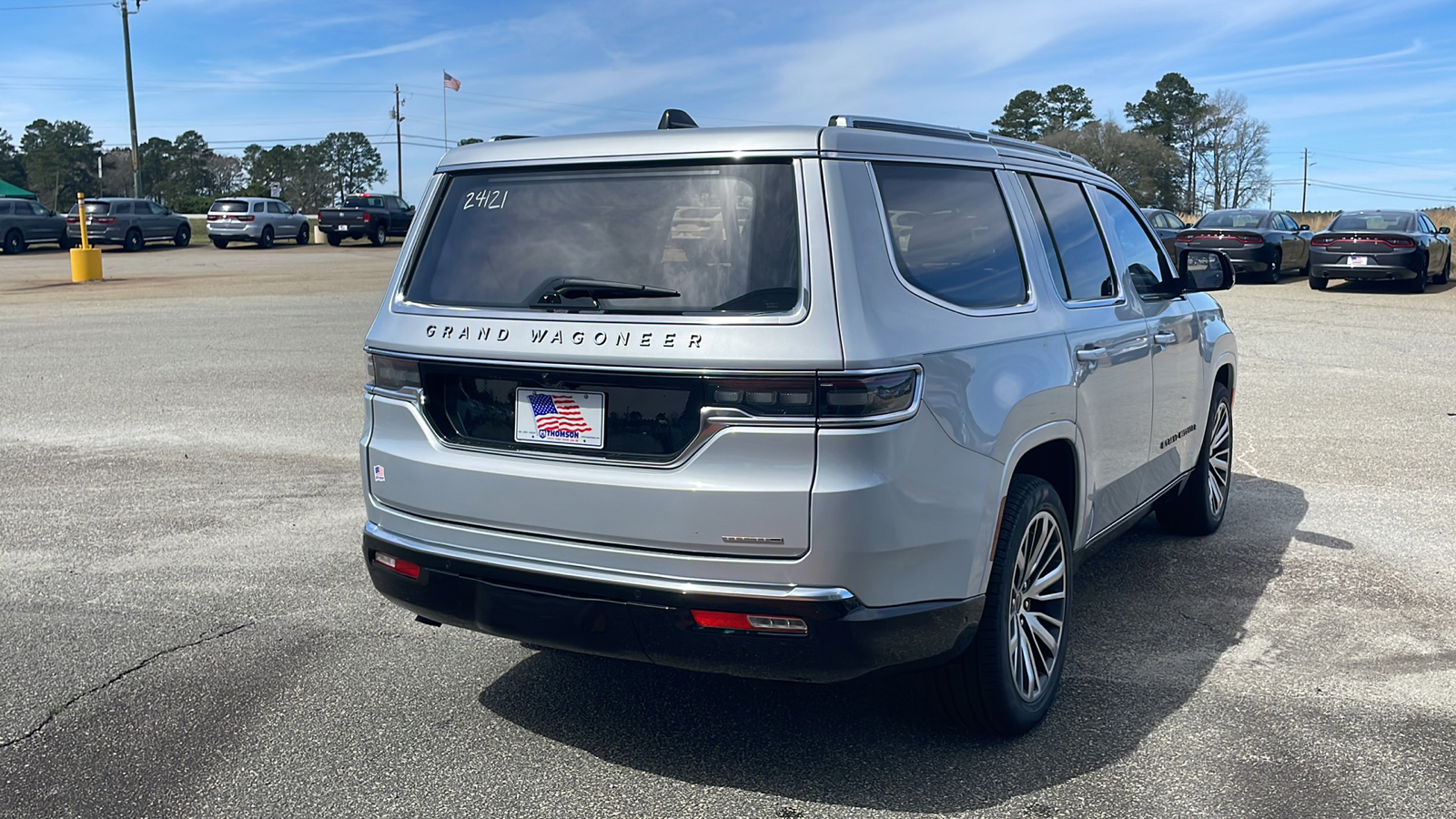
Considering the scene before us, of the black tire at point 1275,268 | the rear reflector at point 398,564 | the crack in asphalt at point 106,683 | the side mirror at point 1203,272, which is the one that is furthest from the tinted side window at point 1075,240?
the black tire at point 1275,268

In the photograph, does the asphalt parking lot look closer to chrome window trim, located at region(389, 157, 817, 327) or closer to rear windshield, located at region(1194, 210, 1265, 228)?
chrome window trim, located at region(389, 157, 817, 327)

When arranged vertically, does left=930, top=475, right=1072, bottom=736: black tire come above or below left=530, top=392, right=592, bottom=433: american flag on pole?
below

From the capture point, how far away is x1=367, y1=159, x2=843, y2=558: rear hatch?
3.11 metres

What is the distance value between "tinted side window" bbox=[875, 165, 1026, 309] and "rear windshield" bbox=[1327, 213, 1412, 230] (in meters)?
22.5

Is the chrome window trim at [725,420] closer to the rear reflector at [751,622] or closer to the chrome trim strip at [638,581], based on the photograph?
the chrome trim strip at [638,581]

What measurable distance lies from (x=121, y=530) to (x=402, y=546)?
340 centimetres

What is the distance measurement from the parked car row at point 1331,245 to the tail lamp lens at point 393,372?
19552 millimetres

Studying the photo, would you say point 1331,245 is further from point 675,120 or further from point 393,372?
point 393,372

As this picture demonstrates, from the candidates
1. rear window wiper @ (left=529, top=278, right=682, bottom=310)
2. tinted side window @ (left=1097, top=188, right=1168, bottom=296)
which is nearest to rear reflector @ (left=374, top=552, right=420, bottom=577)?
rear window wiper @ (left=529, top=278, right=682, bottom=310)

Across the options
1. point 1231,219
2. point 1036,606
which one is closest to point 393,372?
point 1036,606

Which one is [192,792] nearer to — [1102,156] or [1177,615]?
[1177,615]

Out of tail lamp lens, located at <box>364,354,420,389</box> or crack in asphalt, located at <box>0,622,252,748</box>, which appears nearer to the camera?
tail lamp lens, located at <box>364,354,420,389</box>

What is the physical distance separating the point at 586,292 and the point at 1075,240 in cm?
209

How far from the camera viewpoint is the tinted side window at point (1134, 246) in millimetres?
5078
